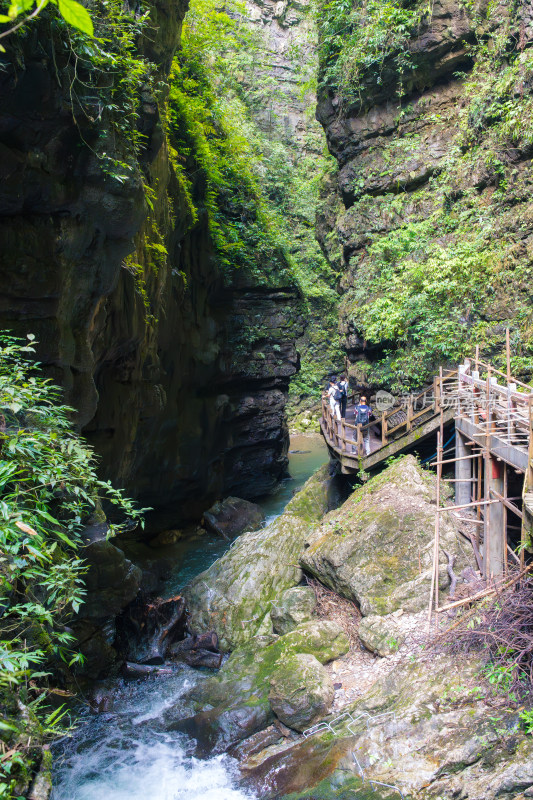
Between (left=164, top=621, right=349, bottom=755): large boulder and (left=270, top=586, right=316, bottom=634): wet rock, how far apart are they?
50cm

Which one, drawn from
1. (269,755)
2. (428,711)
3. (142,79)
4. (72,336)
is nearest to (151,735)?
(269,755)

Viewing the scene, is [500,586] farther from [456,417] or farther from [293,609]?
[293,609]

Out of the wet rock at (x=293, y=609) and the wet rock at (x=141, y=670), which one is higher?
the wet rock at (x=293, y=609)

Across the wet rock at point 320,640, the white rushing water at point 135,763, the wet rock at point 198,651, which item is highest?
the wet rock at point 320,640

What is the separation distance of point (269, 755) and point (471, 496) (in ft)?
19.5

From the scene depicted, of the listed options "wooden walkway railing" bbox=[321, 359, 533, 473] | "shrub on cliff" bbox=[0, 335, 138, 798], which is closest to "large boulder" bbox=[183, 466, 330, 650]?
"wooden walkway railing" bbox=[321, 359, 533, 473]

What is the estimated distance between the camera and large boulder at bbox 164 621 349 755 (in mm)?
7449

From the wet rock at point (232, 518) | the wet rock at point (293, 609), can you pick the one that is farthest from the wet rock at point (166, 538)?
the wet rock at point (293, 609)

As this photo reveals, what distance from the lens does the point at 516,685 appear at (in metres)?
5.41

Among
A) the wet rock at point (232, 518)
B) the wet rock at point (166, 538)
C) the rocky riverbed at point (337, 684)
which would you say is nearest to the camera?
the rocky riverbed at point (337, 684)

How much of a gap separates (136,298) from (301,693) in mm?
7432

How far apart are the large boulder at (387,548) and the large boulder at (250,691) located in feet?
3.05

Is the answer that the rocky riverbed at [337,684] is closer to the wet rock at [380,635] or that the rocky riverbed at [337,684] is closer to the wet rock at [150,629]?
the wet rock at [380,635]

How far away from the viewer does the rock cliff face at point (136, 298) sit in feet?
21.0
